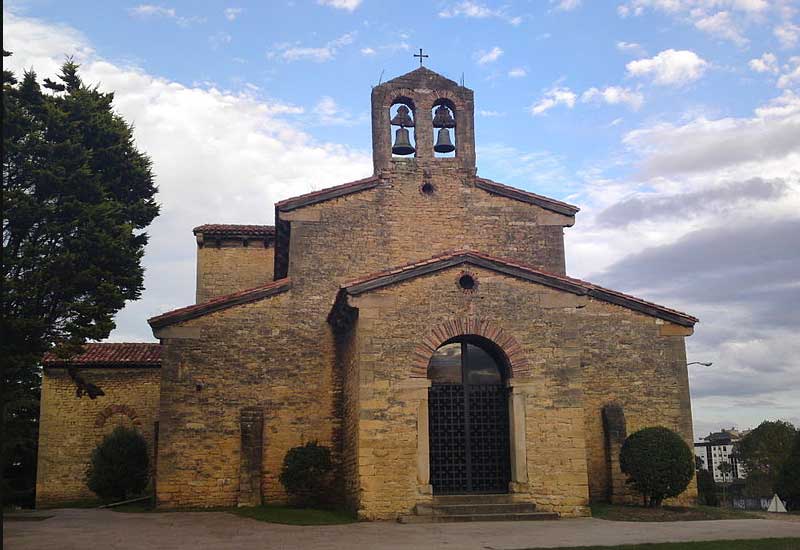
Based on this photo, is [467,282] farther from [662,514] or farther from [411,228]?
[662,514]

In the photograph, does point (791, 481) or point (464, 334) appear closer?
point (464, 334)

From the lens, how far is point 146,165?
1989cm

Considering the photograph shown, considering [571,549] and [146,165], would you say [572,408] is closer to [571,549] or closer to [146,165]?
[571,549]

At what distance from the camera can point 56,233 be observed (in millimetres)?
17359

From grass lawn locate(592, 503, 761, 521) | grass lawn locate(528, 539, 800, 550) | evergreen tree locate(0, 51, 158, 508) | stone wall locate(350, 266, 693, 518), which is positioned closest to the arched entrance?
stone wall locate(350, 266, 693, 518)

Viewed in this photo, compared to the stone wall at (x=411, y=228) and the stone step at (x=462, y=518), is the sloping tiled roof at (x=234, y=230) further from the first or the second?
the stone step at (x=462, y=518)

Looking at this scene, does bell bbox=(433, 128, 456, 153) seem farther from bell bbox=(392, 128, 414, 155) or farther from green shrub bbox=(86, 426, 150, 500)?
green shrub bbox=(86, 426, 150, 500)

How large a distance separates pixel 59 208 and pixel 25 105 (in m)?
2.64

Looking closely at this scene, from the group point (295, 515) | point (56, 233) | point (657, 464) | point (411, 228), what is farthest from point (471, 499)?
point (56, 233)

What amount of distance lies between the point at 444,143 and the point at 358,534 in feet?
39.1

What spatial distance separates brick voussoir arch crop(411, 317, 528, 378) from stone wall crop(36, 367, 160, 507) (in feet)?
42.8

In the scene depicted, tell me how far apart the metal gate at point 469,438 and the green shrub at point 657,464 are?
3491 mm

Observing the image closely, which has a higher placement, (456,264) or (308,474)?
(456,264)

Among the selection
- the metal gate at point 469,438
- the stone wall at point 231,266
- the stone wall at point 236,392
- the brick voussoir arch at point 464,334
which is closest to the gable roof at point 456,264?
the brick voussoir arch at point 464,334
